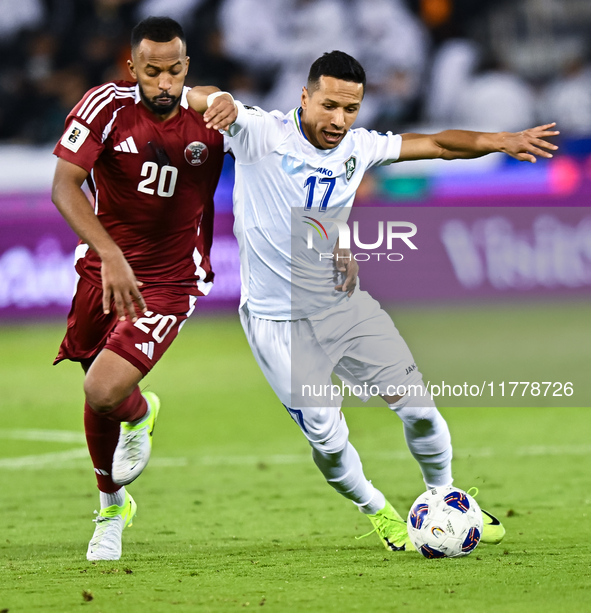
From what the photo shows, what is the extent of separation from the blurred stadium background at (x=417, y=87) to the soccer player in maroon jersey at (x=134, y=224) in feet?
24.9

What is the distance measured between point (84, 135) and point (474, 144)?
185 cm

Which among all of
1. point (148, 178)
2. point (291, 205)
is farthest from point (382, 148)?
point (148, 178)

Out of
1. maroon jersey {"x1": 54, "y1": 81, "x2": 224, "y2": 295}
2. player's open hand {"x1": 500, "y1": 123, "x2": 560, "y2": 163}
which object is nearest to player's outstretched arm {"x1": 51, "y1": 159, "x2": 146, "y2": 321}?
maroon jersey {"x1": 54, "y1": 81, "x2": 224, "y2": 295}

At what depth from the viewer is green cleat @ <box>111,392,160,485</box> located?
4938 mm

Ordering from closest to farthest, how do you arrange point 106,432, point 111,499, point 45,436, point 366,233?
point 106,432 < point 111,499 < point 45,436 < point 366,233

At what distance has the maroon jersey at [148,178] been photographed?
4801 millimetres

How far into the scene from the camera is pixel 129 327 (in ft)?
15.9

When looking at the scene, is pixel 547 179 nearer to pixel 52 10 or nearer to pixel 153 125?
pixel 52 10

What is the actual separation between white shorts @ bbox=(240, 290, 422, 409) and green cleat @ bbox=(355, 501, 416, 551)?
59cm

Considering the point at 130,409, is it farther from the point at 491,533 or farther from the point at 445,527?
the point at 491,533

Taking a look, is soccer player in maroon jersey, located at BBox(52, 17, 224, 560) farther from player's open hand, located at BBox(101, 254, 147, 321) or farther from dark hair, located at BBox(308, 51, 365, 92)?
dark hair, located at BBox(308, 51, 365, 92)

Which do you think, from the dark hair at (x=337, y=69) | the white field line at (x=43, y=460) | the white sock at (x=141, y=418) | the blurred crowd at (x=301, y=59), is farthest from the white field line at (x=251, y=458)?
the blurred crowd at (x=301, y=59)

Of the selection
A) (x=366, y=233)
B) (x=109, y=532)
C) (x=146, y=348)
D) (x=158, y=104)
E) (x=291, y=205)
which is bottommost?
(x=109, y=532)

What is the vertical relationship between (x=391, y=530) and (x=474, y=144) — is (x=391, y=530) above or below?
below
